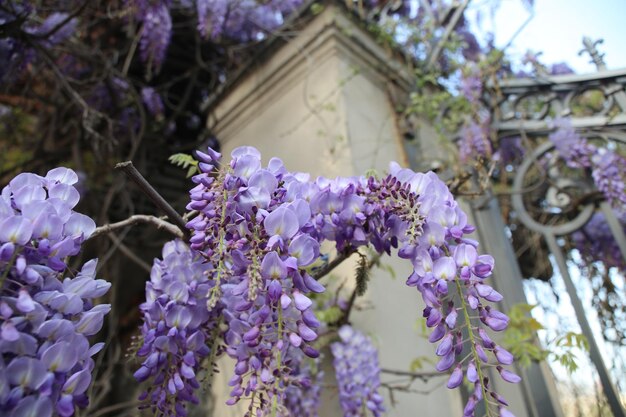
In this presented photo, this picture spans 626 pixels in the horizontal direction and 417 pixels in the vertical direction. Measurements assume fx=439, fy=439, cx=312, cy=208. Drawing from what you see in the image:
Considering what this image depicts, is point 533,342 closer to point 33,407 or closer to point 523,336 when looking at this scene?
point 523,336

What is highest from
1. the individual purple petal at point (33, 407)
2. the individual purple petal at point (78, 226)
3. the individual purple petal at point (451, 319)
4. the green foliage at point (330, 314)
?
the green foliage at point (330, 314)

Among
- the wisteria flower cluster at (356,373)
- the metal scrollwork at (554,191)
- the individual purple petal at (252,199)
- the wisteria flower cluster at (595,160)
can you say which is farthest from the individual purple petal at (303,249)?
the wisteria flower cluster at (595,160)

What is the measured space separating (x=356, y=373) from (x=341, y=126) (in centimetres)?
110

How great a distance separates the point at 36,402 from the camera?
0.67 m

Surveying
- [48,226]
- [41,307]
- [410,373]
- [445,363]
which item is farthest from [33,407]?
[410,373]

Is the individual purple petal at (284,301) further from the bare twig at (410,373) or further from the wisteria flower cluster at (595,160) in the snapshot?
the wisteria flower cluster at (595,160)

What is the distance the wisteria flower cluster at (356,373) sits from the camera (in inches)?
58.1

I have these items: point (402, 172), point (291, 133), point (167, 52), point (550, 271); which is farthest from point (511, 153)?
point (167, 52)

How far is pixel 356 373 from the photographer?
1.52 m

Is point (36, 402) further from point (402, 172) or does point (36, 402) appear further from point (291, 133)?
point (291, 133)

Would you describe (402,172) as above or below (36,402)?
above

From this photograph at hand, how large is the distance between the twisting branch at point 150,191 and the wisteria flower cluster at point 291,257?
0.09m

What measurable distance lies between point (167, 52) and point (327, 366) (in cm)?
241

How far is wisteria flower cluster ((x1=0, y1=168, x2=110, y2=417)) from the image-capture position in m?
0.68
